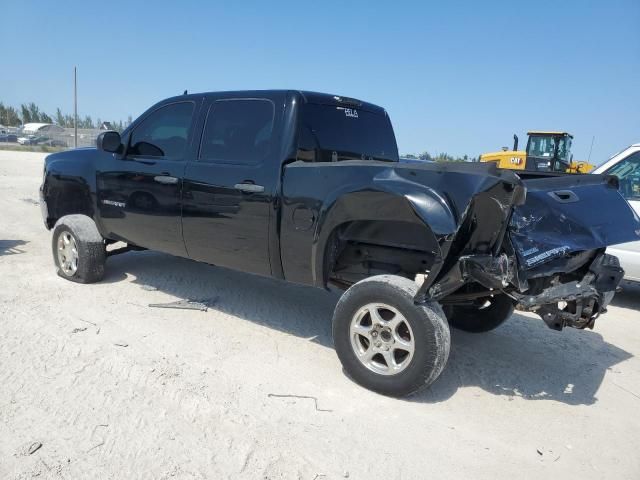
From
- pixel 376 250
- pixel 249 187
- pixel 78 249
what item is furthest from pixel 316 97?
pixel 78 249

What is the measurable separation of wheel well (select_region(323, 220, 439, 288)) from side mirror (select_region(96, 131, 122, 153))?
8.75 feet

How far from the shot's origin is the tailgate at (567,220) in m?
3.13

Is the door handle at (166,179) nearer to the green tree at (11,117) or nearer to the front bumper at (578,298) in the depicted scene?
the front bumper at (578,298)

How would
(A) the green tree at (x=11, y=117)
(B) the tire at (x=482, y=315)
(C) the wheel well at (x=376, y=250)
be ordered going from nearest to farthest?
1. (C) the wheel well at (x=376, y=250)
2. (B) the tire at (x=482, y=315)
3. (A) the green tree at (x=11, y=117)

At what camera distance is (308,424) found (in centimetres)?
293

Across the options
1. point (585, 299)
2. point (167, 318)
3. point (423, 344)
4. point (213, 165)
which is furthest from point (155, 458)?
point (585, 299)

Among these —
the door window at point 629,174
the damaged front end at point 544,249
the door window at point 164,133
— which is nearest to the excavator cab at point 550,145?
the door window at point 629,174

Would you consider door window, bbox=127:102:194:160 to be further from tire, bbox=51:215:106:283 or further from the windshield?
the windshield

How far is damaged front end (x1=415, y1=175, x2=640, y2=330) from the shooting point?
9.85ft

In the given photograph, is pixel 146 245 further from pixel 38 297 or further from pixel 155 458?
pixel 155 458

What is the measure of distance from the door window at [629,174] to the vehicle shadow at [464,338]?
214 centimetres

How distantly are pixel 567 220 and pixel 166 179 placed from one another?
11.0 feet

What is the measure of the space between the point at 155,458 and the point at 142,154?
10.8 feet

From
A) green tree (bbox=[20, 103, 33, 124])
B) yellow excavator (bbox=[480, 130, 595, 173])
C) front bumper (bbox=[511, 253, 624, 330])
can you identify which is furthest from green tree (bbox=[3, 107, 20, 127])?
front bumper (bbox=[511, 253, 624, 330])
